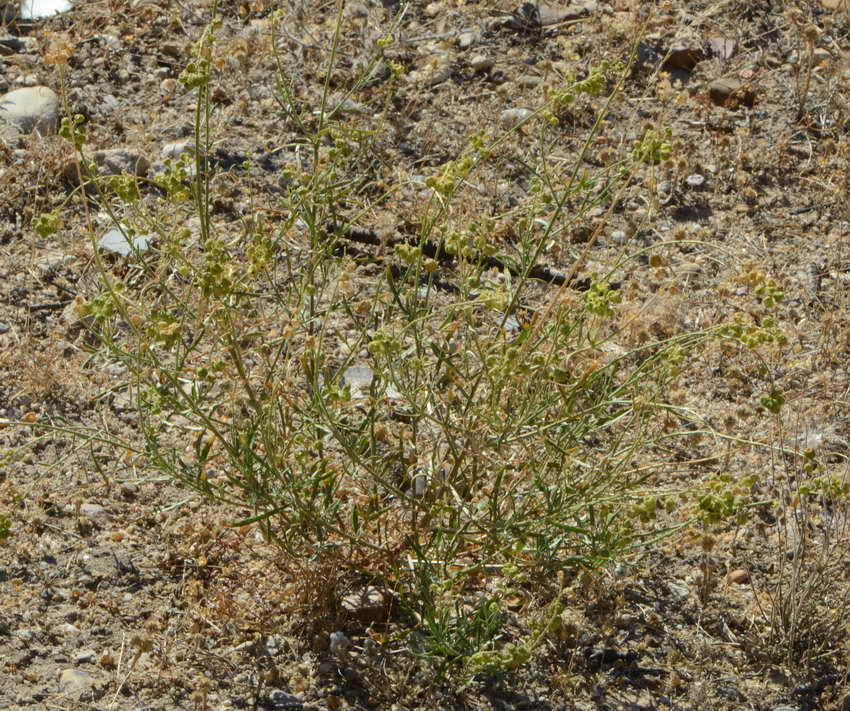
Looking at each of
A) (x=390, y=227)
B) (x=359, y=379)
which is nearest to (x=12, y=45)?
(x=390, y=227)

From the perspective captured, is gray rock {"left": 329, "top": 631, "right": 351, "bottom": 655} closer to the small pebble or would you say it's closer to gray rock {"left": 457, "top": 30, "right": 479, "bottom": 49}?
the small pebble

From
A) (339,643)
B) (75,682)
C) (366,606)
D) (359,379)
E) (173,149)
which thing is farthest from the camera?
(173,149)

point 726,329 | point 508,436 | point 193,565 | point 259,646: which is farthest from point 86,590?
point 726,329

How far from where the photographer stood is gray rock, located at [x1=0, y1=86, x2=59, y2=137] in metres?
4.86

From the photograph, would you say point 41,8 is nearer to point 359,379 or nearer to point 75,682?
point 359,379

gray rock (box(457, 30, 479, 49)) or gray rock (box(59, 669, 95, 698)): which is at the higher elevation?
gray rock (box(457, 30, 479, 49))

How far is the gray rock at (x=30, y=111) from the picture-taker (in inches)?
191

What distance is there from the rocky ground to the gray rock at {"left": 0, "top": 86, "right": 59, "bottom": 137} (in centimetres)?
1

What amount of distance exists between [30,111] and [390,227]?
1787 mm

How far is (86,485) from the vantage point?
11.4ft

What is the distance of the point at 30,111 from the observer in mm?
4926

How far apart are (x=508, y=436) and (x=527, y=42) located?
10.9 feet

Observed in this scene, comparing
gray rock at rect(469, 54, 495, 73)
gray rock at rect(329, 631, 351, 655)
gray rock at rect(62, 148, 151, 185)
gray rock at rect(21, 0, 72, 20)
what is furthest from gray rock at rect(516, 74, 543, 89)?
gray rock at rect(329, 631, 351, 655)

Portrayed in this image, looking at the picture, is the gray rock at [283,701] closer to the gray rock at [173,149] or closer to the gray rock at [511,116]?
the gray rock at [173,149]
